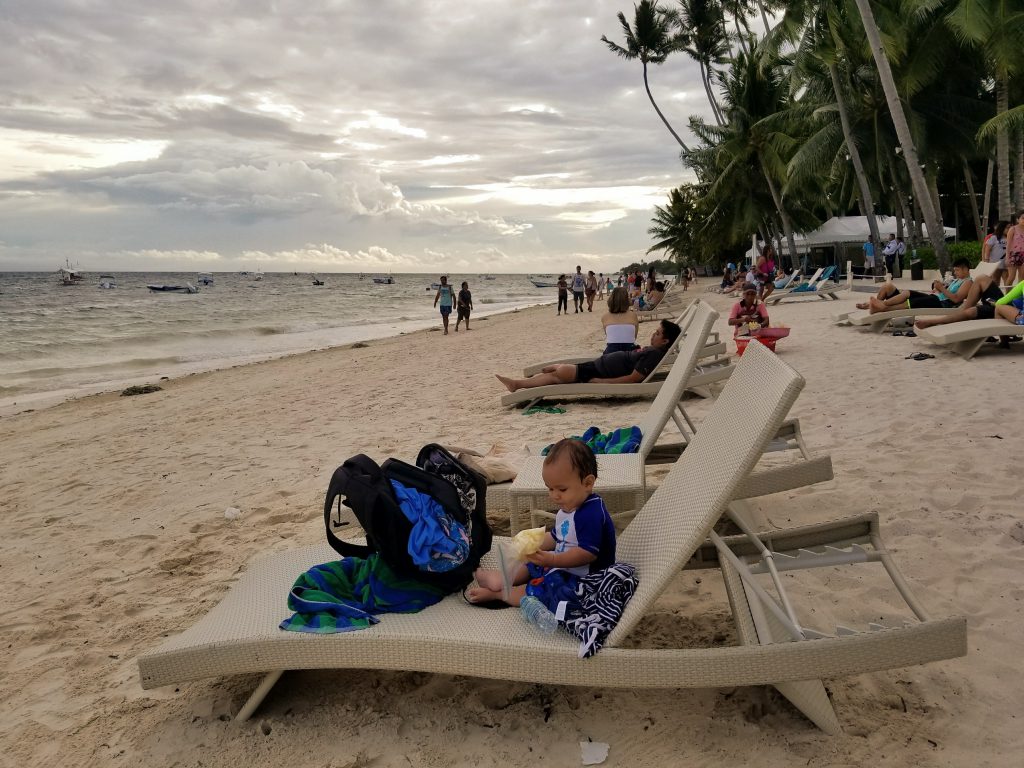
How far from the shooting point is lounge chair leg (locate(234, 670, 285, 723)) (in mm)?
2404

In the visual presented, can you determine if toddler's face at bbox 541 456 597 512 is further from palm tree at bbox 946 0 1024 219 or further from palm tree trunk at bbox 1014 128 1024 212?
palm tree trunk at bbox 1014 128 1024 212

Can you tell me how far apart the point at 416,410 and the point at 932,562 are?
5.53m

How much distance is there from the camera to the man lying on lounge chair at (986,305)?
7324mm

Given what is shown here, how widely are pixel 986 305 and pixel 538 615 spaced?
7.49 m

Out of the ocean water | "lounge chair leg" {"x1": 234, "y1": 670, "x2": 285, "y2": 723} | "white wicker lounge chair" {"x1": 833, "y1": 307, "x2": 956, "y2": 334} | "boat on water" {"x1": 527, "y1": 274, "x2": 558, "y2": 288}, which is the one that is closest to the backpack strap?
"lounge chair leg" {"x1": 234, "y1": 670, "x2": 285, "y2": 723}

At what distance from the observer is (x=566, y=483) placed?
7.88 feet

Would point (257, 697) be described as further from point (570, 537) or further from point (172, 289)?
point (172, 289)

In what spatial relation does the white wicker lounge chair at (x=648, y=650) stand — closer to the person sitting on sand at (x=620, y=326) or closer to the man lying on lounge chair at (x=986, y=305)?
the person sitting on sand at (x=620, y=326)

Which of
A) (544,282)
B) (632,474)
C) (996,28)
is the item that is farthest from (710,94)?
(544,282)

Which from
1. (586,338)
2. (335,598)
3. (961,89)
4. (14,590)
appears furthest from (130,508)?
(961,89)

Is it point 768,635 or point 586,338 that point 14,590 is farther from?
point 586,338

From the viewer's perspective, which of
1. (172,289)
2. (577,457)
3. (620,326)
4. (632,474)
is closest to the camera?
→ (577,457)

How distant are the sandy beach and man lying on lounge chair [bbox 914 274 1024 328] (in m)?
0.42

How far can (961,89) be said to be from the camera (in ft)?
80.6
